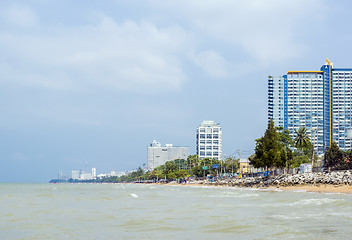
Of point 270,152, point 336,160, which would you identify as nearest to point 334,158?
point 336,160

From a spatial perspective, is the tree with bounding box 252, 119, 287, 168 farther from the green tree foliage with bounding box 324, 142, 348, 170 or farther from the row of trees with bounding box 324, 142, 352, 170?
the green tree foliage with bounding box 324, 142, 348, 170

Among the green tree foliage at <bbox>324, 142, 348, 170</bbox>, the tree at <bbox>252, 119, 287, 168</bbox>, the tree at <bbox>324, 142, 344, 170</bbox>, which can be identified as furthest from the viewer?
the tree at <bbox>324, 142, 344, 170</bbox>

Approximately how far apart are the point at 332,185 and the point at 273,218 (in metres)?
47.0

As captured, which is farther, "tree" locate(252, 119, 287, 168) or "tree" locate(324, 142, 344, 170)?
"tree" locate(324, 142, 344, 170)

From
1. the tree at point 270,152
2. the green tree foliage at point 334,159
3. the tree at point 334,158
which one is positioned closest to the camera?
the tree at point 270,152

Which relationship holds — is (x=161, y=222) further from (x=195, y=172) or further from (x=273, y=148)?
(x=195, y=172)

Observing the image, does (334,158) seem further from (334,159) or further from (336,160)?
(336,160)

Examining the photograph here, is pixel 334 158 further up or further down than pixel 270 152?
further down

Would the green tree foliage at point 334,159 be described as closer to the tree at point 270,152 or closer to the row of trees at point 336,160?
the row of trees at point 336,160

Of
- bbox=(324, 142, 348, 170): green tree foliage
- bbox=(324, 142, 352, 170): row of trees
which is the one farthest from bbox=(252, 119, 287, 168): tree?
bbox=(324, 142, 348, 170): green tree foliage

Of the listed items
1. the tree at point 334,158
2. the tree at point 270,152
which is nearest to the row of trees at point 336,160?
the tree at point 334,158

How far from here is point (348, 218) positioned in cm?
1877

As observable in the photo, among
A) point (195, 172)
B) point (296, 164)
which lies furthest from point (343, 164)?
point (195, 172)

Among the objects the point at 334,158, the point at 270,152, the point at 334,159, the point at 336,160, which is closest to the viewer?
the point at 270,152
